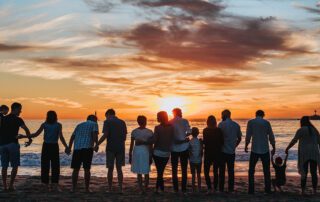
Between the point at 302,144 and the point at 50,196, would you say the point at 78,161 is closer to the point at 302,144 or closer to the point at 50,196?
the point at 50,196

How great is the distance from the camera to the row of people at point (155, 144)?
1123 cm

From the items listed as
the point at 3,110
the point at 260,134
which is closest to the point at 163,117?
the point at 260,134

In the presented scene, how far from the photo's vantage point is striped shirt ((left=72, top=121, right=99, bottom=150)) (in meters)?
11.2

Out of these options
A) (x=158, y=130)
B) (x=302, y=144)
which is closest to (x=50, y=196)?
(x=158, y=130)

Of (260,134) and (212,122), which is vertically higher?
(212,122)

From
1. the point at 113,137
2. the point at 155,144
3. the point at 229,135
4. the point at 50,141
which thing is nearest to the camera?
the point at 50,141

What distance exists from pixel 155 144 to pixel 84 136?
197cm

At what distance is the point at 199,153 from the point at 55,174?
4089mm

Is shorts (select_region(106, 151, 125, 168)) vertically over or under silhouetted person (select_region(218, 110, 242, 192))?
under

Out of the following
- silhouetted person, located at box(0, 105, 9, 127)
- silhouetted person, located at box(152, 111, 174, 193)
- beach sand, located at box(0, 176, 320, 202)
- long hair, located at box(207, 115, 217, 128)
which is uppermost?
silhouetted person, located at box(0, 105, 9, 127)

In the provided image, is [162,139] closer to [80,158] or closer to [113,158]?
[113,158]

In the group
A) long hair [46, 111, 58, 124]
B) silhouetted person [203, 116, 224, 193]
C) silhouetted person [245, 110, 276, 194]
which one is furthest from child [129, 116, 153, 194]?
silhouetted person [245, 110, 276, 194]

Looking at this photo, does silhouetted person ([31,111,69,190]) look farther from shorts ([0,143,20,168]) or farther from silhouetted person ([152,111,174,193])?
silhouetted person ([152,111,174,193])

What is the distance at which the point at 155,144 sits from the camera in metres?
11.5
